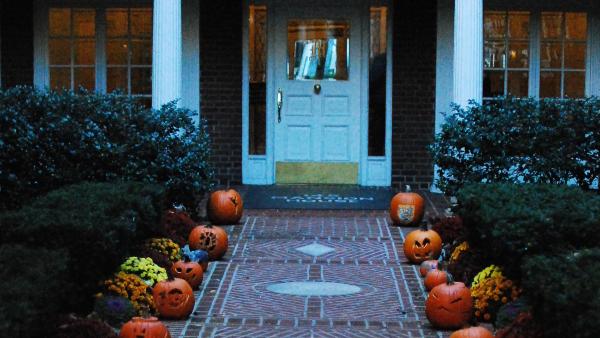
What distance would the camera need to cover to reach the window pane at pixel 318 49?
52.1 ft

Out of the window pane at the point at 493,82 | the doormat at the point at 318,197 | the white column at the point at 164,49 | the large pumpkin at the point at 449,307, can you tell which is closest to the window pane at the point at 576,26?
the window pane at the point at 493,82

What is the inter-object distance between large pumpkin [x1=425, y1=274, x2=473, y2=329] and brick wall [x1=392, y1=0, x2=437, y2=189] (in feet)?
24.4

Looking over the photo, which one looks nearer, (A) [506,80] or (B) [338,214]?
(B) [338,214]

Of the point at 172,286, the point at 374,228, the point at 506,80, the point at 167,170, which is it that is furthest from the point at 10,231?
the point at 506,80

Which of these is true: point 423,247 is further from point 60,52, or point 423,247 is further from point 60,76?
point 60,52

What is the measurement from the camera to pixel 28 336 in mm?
5547

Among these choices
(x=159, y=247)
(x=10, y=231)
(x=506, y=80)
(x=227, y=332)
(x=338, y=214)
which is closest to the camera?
(x=10, y=231)

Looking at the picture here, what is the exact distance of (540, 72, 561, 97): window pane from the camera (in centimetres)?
1580

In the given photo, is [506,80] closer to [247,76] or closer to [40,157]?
[247,76]

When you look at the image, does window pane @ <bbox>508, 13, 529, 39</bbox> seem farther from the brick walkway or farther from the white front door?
the brick walkway

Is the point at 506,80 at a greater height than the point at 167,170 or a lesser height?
greater

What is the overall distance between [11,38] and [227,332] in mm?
9054

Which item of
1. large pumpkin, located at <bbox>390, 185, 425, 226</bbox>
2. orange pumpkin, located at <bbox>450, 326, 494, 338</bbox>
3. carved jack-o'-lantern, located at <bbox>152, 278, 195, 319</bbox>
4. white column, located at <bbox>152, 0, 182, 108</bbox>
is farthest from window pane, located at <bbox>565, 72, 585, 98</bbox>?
orange pumpkin, located at <bbox>450, 326, 494, 338</bbox>

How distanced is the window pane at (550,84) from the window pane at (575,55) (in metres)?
0.22
